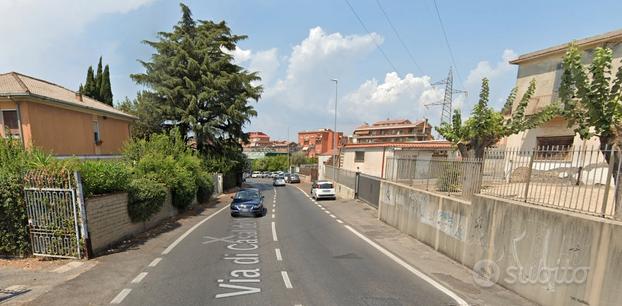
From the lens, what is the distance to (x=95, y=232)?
8453mm

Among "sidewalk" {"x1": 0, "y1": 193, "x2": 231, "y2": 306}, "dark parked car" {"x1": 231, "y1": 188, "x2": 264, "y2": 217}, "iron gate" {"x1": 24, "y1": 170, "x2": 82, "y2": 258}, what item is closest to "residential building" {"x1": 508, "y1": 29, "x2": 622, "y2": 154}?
"dark parked car" {"x1": 231, "y1": 188, "x2": 264, "y2": 217}

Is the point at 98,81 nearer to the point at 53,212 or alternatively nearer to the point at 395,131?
the point at 53,212

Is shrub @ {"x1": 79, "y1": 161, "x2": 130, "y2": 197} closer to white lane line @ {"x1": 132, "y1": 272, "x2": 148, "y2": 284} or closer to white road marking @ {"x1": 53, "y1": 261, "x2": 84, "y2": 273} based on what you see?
white road marking @ {"x1": 53, "y1": 261, "x2": 84, "y2": 273}

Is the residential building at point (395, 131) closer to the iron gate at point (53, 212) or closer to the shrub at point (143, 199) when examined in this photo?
the shrub at point (143, 199)

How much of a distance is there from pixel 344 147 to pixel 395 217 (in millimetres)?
22054

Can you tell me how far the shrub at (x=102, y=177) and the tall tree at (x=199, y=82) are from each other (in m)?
19.3

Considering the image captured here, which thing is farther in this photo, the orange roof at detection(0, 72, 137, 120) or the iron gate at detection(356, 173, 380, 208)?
the iron gate at detection(356, 173, 380, 208)

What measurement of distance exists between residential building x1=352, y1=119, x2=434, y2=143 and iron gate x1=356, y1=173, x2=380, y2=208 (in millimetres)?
59882

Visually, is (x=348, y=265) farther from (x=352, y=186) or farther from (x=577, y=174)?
(x=352, y=186)

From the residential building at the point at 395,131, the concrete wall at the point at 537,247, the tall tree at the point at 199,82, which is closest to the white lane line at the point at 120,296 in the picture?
the concrete wall at the point at 537,247

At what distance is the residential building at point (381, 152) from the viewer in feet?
80.0

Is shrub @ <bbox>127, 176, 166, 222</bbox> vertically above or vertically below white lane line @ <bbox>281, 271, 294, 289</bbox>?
above

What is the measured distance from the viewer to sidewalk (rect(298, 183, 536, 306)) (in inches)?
234

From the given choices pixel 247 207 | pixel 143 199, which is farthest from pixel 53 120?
pixel 247 207
